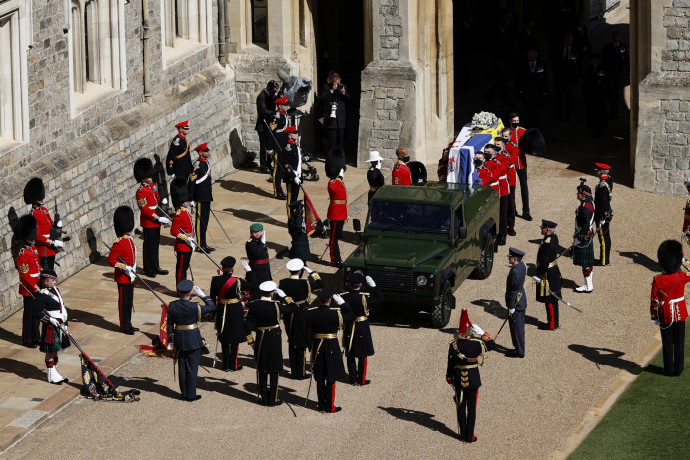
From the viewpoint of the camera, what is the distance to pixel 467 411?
1720cm

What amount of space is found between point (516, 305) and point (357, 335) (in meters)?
2.50

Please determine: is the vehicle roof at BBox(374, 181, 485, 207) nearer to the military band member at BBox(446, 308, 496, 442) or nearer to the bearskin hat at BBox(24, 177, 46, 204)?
the military band member at BBox(446, 308, 496, 442)

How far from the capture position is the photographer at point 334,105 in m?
28.7

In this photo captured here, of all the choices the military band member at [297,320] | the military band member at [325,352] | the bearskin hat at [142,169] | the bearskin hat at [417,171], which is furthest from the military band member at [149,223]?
the military band member at [325,352]

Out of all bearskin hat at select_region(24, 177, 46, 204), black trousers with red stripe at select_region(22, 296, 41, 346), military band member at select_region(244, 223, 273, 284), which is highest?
bearskin hat at select_region(24, 177, 46, 204)

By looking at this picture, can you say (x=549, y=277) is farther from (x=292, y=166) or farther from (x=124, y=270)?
(x=292, y=166)

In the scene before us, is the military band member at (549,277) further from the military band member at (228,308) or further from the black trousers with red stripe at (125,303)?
the black trousers with red stripe at (125,303)

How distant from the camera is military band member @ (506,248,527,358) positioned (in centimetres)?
1981

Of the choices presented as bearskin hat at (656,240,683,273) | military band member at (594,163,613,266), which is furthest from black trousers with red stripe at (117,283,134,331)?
military band member at (594,163,613,266)

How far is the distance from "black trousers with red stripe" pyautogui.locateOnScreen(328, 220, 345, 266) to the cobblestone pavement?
22 centimetres

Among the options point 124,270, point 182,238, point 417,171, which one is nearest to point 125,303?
point 124,270

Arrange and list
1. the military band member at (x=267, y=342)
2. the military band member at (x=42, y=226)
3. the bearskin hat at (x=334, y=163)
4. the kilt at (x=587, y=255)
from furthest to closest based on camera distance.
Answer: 1. the bearskin hat at (x=334, y=163)
2. the kilt at (x=587, y=255)
3. the military band member at (x=42, y=226)
4. the military band member at (x=267, y=342)

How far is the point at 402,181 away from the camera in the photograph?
24391 mm

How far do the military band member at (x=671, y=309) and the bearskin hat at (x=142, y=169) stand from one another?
8483 mm
